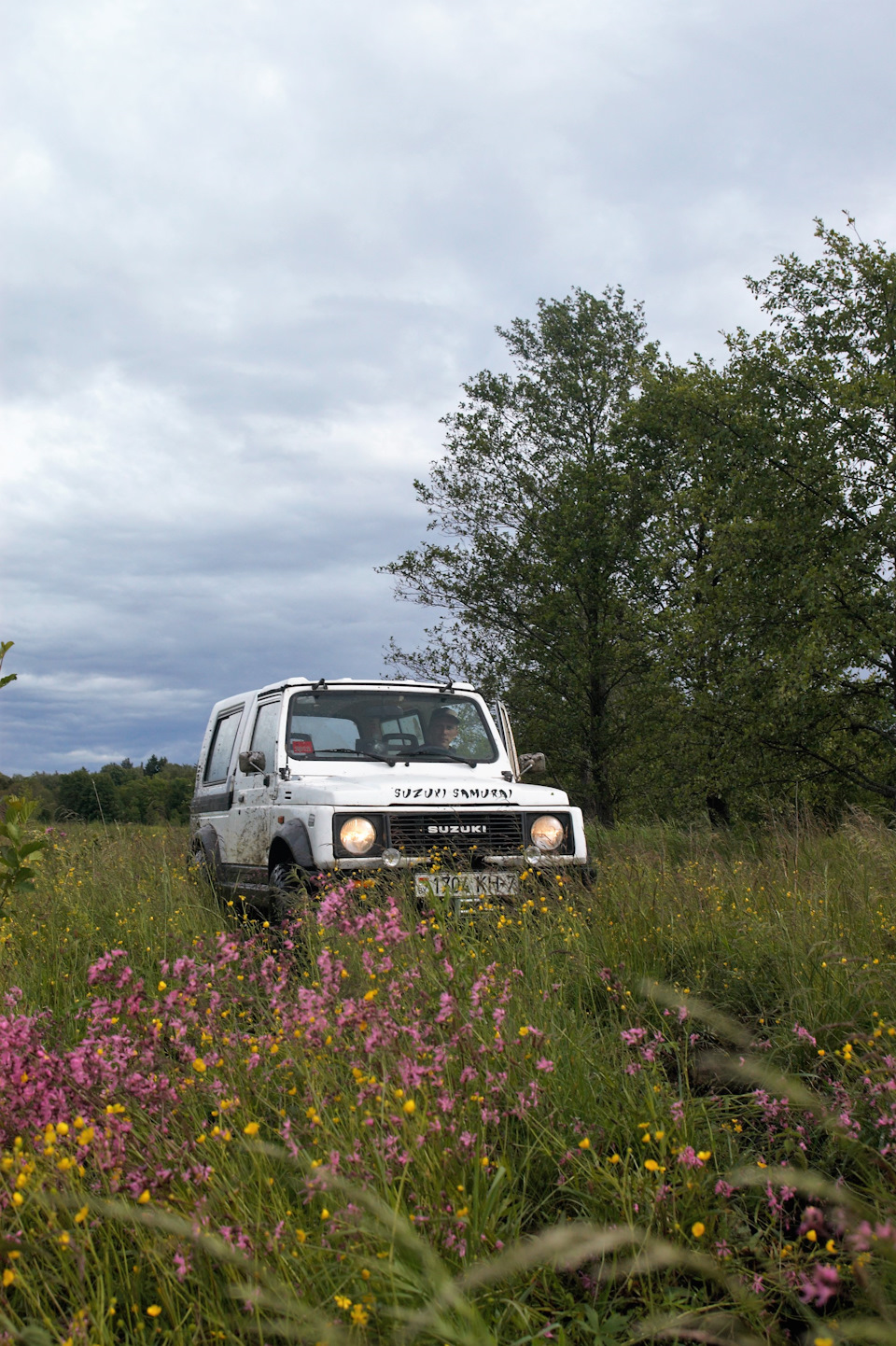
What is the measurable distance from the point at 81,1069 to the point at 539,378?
23591mm

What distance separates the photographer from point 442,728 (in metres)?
7.66

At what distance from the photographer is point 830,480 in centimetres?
1590

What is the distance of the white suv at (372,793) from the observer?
18.8 ft

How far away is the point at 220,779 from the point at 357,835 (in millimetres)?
3008

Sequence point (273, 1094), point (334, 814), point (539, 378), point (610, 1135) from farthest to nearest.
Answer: point (539, 378) → point (334, 814) → point (273, 1094) → point (610, 1135)

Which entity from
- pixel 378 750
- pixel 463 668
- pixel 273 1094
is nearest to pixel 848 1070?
pixel 273 1094

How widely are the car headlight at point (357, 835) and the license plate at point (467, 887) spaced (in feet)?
1.52

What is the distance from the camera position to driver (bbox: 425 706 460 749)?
24.7 ft

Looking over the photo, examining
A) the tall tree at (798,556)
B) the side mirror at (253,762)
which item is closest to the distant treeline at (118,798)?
the side mirror at (253,762)

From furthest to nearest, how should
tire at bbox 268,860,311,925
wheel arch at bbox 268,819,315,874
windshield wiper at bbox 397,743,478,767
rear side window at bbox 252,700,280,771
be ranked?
windshield wiper at bbox 397,743,478,767 < rear side window at bbox 252,700,280,771 < wheel arch at bbox 268,819,315,874 < tire at bbox 268,860,311,925

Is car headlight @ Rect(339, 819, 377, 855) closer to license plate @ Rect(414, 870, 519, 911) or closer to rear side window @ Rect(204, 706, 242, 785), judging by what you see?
license plate @ Rect(414, 870, 519, 911)

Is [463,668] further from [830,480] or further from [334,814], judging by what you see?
[334,814]

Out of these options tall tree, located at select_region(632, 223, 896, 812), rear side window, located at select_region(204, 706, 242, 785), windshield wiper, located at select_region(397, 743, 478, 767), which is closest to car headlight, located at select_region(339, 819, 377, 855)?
windshield wiper, located at select_region(397, 743, 478, 767)

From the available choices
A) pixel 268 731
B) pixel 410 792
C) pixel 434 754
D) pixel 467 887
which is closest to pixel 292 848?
pixel 410 792
